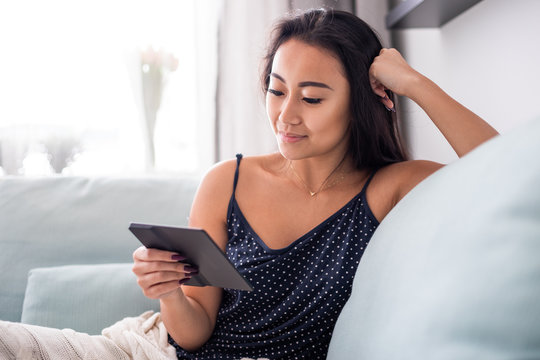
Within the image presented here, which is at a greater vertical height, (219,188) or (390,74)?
(390,74)

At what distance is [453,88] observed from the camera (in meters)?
1.81

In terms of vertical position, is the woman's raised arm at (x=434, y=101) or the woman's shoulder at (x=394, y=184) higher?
the woman's raised arm at (x=434, y=101)

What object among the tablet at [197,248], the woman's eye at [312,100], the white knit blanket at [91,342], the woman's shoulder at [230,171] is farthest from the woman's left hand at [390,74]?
the white knit blanket at [91,342]

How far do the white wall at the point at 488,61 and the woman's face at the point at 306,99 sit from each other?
52 centimetres

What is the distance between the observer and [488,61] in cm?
158

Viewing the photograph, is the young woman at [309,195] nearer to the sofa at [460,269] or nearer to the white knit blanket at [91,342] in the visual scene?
the white knit blanket at [91,342]

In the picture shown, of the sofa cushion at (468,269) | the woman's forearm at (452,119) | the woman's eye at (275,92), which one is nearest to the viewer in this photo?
the sofa cushion at (468,269)

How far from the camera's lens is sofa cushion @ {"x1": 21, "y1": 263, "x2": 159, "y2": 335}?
1.37 meters

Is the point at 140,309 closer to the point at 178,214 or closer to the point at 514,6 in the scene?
the point at 178,214

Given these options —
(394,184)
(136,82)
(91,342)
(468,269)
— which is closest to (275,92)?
(394,184)

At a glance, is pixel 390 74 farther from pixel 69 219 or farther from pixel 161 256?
pixel 69 219

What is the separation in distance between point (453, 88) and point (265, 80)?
733 mm

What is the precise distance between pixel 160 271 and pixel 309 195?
0.45 meters

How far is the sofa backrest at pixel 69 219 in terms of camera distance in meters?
1.51
